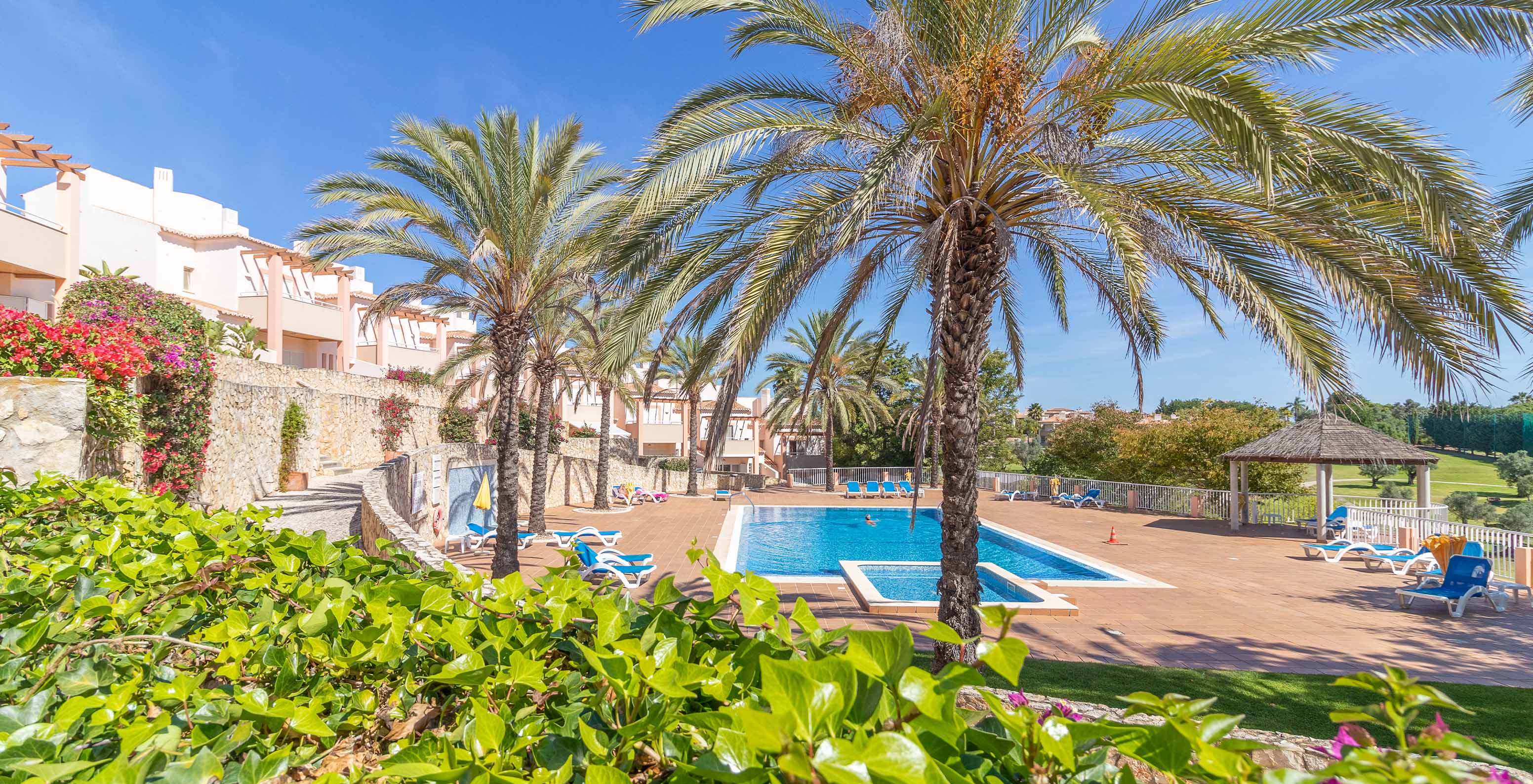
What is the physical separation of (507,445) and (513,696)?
1030cm

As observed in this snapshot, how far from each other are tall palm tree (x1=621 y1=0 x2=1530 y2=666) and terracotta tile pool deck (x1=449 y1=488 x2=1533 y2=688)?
9.06 ft

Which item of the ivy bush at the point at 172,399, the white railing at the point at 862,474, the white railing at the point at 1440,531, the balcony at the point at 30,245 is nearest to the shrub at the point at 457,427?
the balcony at the point at 30,245

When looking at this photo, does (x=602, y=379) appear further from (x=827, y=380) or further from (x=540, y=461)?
(x=827, y=380)

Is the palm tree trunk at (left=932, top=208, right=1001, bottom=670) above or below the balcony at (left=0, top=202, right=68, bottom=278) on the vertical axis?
below

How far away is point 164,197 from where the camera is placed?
2912 cm

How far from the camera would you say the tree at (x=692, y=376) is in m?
6.51

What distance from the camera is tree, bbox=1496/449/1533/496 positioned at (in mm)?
29562

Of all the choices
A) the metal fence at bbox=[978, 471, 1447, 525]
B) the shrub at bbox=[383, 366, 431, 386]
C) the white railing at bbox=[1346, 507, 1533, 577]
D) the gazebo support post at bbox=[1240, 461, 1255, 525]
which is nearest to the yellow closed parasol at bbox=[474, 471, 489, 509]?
the shrub at bbox=[383, 366, 431, 386]

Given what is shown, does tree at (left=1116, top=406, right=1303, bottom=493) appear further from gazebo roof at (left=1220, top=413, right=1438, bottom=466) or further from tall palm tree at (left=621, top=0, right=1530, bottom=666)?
tall palm tree at (left=621, top=0, right=1530, bottom=666)

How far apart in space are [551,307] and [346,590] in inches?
433

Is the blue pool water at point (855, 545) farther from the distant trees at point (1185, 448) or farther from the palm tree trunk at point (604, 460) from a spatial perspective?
the distant trees at point (1185, 448)

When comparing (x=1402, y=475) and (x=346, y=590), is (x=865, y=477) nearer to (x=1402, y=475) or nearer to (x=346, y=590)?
(x=346, y=590)

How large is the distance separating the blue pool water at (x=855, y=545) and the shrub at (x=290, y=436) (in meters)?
10.2

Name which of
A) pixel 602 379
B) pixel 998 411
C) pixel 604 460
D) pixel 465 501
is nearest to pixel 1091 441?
pixel 998 411
